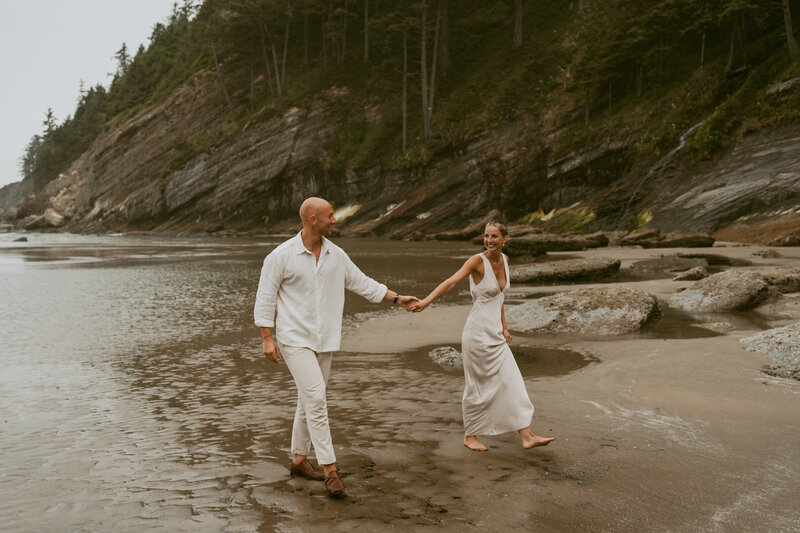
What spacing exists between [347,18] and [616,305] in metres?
53.1

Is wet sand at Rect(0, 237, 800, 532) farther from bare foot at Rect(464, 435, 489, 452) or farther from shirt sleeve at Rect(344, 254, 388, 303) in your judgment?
shirt sleeve at Rect(344, 254, 388, 303)

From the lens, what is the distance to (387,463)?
498 cm

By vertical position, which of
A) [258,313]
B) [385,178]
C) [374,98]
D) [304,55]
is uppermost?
[304,55]

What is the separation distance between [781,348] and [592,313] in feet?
10.4

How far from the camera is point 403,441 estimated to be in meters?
5.49

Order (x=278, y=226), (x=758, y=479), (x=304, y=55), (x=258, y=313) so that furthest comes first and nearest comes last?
1. (x=304, y=55)
2. (x=278, y=226)
3. (x=258, y=313)
4. (x=758, y=479)

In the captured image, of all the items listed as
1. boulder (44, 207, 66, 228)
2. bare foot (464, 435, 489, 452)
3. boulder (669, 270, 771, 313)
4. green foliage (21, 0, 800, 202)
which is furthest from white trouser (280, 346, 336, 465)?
boulder (44, 207, 66, 228)

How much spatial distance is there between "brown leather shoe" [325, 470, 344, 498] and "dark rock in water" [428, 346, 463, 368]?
413cm

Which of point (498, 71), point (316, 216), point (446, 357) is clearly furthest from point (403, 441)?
point (498, 71)

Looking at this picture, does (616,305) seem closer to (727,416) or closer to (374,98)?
(727,416)

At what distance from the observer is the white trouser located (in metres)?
4.54

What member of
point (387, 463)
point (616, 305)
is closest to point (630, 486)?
point (387, 463)

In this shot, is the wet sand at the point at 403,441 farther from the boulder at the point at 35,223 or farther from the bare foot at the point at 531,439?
the boulder at the point at 35,223

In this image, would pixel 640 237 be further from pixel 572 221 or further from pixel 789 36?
pixel 789 36
